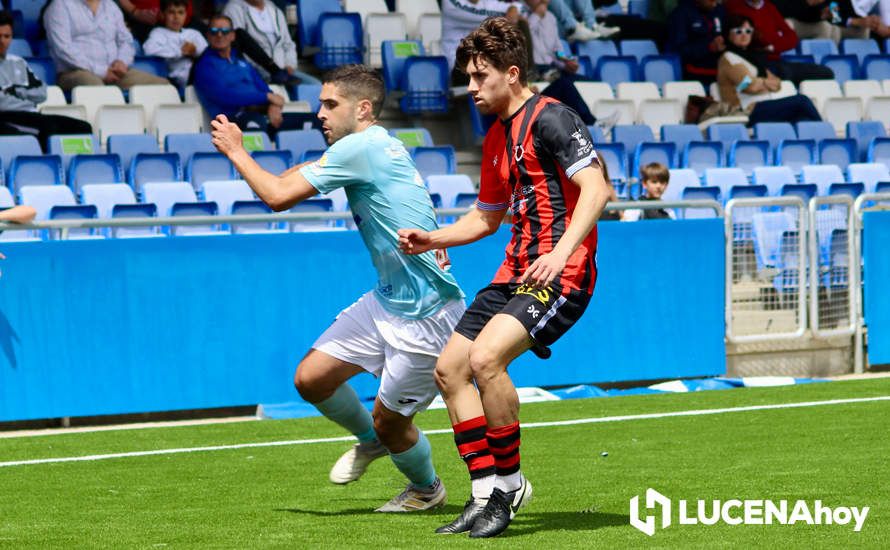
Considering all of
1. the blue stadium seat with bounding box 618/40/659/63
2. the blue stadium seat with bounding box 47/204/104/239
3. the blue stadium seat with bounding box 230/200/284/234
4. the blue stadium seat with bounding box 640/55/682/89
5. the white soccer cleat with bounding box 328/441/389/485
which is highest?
the blue stadium seat with bounding box 618/40/659/63

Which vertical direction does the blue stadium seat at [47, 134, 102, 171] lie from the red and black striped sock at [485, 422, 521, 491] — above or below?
above

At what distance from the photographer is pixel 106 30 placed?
50.7 ft

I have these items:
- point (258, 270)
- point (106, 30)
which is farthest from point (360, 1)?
point (258, 270)

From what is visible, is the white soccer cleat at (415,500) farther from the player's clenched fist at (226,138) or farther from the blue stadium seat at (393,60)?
the blue stadium seat at (393,60)

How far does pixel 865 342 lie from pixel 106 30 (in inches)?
326

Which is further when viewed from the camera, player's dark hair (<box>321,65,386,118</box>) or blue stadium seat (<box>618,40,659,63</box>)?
blue stadium seat (<box>618,40,659,63</box>)

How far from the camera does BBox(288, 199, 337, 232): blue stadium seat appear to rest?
1141 cm

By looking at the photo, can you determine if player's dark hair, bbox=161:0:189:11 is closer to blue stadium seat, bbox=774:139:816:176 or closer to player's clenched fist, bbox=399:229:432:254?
blue stadium seat, bbox=774:139:816:176

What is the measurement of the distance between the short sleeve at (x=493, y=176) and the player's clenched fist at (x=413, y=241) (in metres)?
0.36

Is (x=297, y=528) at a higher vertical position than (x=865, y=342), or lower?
higher

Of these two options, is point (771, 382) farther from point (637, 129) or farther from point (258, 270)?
point (637, 129)

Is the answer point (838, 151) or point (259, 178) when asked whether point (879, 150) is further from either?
point (259, 178)

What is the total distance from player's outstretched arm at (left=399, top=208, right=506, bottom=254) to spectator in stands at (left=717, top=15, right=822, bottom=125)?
1257cm

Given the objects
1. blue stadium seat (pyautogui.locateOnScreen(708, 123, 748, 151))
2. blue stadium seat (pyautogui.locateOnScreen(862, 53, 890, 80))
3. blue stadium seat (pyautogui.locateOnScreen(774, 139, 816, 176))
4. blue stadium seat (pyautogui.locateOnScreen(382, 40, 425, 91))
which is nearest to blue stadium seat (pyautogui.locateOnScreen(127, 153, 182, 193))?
blue stadium seat (pyautogui.locateOnScreen(382, 40, 425, 91))
